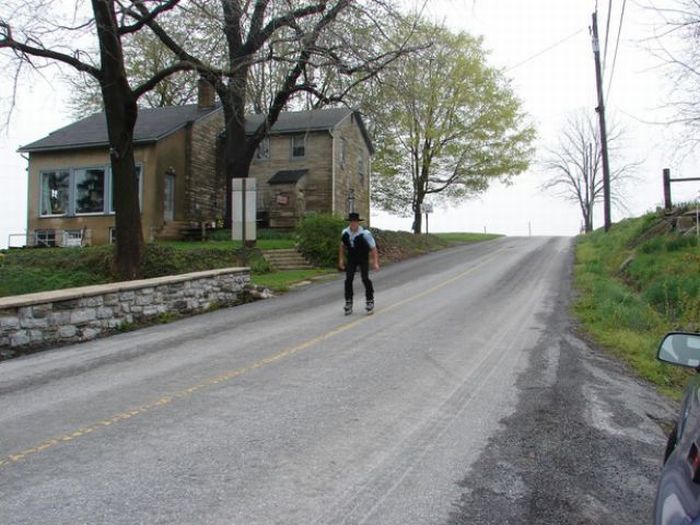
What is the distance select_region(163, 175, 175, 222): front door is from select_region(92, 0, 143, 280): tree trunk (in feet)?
36.6

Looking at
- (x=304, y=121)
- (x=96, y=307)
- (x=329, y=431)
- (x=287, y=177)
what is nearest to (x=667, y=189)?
(x=96, y=307)

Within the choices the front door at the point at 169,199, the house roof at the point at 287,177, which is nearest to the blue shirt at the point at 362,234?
the front door at the point at 169,199

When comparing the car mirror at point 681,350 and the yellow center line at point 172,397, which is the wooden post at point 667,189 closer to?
the yellow center line at point 172,397

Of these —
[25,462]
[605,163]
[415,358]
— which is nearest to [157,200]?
[605,163]

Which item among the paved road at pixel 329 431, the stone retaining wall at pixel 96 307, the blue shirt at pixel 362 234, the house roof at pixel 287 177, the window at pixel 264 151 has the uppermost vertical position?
the window at pixel 264 151

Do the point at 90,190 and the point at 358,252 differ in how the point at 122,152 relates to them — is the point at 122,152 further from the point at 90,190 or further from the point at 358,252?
the point at 90,190

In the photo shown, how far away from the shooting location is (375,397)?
5.39 m

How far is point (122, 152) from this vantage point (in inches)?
596

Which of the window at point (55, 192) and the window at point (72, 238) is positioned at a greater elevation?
the window at point (55, 192)

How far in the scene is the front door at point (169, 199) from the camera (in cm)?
2650

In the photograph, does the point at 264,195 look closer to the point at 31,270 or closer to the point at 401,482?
the point at 31,270

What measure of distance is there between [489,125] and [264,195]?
1438 cm

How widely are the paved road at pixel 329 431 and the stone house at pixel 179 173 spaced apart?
18.6 m

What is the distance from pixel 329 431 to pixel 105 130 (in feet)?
88.2
